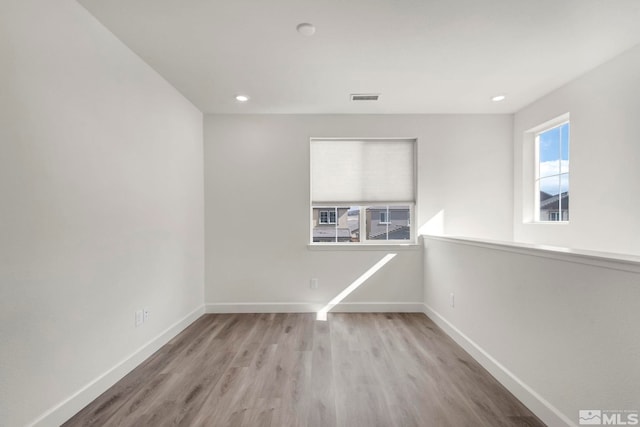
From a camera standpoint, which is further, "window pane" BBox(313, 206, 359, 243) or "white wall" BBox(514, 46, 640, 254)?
"window pane" BBox(313, 206, 359, 243)

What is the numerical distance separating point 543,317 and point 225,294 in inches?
122

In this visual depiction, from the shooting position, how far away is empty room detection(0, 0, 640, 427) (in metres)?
1.42

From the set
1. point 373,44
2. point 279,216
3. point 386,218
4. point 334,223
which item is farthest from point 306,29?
point 386,218

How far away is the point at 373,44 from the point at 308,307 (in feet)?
9.31

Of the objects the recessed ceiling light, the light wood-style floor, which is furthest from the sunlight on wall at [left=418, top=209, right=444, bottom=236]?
the recessed ceiling light

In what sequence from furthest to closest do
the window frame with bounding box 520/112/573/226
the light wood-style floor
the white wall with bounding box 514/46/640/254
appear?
the window frame with bounding box 520/112/573/226, the white wall with bounding box 514/46/640/254, the light wood-style floor

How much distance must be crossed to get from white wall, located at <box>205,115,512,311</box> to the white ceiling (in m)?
0.51

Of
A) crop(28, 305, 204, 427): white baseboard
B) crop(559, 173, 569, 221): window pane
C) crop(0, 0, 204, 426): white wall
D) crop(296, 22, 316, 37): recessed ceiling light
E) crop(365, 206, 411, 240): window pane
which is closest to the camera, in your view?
crop(0, 0, 204, 426): white wall

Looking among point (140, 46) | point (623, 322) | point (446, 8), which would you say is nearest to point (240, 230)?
point (140, 46)

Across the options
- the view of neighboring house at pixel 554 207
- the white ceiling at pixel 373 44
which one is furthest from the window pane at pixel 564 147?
the white ceiling at pixel 373 44

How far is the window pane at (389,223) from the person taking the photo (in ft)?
11.5

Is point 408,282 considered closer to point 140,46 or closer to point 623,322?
point 623,322

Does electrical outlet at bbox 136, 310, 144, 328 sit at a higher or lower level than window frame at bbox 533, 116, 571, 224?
lower

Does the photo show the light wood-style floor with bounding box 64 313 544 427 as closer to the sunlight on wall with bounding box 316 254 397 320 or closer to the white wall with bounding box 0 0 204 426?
the white wall with bounding box 0 0 204 426
